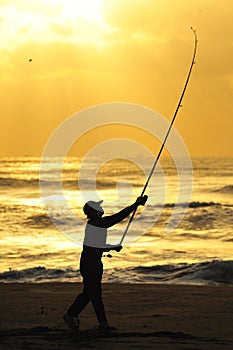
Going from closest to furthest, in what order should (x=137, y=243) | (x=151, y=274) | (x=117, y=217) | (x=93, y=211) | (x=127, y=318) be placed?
(x=117, y=217) < (x=93, y=211) < (x=127, y=318) < (x=151, y=274) < (x=137, y=243)

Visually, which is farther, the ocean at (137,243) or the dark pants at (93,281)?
the ocean at (137,243)

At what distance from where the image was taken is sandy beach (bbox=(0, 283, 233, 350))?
8.02 m

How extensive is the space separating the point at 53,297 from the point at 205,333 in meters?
3.82

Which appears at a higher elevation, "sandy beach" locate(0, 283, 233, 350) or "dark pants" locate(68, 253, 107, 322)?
"dark pants" locate(68, 253, 107, 322)

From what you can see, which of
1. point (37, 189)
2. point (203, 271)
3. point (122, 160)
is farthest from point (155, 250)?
point (122, 160)

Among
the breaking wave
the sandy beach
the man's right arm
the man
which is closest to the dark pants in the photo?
the man

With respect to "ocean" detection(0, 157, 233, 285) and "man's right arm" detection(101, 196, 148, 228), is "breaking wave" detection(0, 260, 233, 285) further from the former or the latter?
"man's right arm" detection(101, 196, 148, 228)

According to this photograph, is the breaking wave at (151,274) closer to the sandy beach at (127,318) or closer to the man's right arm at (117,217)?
the sandy beach at (127,318)

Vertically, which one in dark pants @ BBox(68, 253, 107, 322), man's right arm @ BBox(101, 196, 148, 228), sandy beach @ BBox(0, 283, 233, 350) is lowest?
sandy beach @ BBox(0, 283, 233, 350)

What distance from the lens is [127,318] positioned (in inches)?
383

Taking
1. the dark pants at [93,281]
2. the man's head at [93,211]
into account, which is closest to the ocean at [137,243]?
the dark pants at [93,281]

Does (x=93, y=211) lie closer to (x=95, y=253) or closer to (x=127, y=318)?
(x=95, y=253)

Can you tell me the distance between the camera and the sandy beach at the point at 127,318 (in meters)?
8.02

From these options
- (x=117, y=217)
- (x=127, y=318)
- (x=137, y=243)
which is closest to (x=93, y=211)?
(x=117, y=217)
